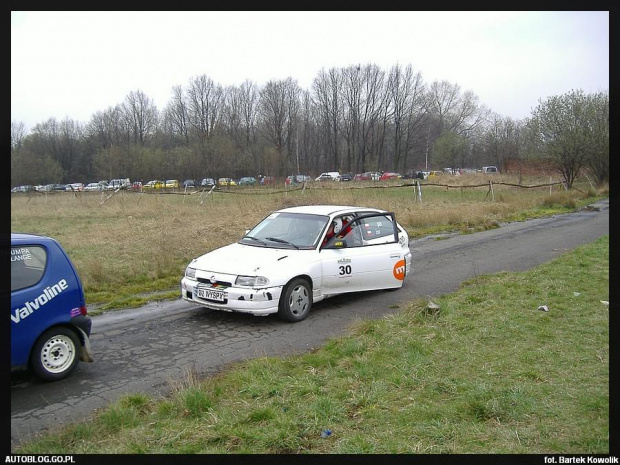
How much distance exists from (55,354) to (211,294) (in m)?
2.44

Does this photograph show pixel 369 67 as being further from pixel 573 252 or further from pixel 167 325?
pixel 167 325

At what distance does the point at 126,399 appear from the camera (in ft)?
14.8

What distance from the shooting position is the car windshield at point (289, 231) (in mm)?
8328

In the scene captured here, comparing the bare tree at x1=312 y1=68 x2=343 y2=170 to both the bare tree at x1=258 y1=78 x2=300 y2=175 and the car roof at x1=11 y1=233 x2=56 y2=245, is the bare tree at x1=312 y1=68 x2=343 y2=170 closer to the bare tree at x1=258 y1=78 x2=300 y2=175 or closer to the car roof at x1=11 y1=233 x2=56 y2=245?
the bare tree at x1=258 y1=78 x2=300 y2=175

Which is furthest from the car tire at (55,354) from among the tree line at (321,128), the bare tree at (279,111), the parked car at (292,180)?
the bare tree at (279,111)

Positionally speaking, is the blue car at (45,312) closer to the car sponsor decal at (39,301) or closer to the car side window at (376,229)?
the car sponsor decal at (39,301)

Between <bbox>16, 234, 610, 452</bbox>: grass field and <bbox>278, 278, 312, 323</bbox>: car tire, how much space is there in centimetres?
112

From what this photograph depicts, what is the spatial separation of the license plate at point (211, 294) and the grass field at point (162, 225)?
6.81ft

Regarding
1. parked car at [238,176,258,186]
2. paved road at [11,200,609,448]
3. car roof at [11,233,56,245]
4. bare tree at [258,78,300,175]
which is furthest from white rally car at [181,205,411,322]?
bare tree at [258,78,300,175]

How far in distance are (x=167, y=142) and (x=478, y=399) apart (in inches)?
3510

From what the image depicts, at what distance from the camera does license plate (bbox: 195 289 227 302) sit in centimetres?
719

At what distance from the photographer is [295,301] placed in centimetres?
750

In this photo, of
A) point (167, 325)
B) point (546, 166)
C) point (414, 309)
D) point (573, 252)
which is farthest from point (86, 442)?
point (546, 166)

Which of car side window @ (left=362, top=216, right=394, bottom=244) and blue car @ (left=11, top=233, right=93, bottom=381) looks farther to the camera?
car side window @ (left=362, top=216, right=394, bottom=244)
